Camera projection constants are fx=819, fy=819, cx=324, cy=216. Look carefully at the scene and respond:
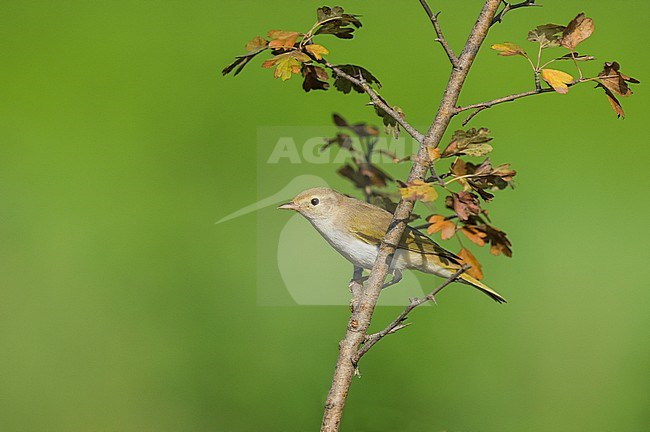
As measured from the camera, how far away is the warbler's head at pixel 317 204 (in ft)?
4.46

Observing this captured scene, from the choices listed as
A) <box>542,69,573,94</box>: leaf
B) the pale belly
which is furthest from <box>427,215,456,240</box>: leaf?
the pale belly

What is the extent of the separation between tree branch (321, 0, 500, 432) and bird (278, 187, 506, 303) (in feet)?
0.86

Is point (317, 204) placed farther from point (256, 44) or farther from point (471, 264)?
point (471, 264)

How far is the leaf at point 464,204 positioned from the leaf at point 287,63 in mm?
243

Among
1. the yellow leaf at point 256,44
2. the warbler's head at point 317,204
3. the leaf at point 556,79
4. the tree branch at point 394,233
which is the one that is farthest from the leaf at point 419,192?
the warbler's head at point 317,204

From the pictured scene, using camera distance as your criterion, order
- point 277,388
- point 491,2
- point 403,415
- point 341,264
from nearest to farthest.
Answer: point 491,2 < point 403,415 < point 341,264 < point 277,388

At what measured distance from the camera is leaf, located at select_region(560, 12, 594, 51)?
917 mm

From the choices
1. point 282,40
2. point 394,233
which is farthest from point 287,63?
point 394,233

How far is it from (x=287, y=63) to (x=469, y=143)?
24 cm

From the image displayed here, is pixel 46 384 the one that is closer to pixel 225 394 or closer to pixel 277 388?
pixel 225 394

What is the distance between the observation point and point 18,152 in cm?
320

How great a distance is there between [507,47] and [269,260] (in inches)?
53.7

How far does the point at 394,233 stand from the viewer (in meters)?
0.93

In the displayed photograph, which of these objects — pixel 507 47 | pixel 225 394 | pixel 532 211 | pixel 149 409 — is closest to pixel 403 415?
pixel 225 394
